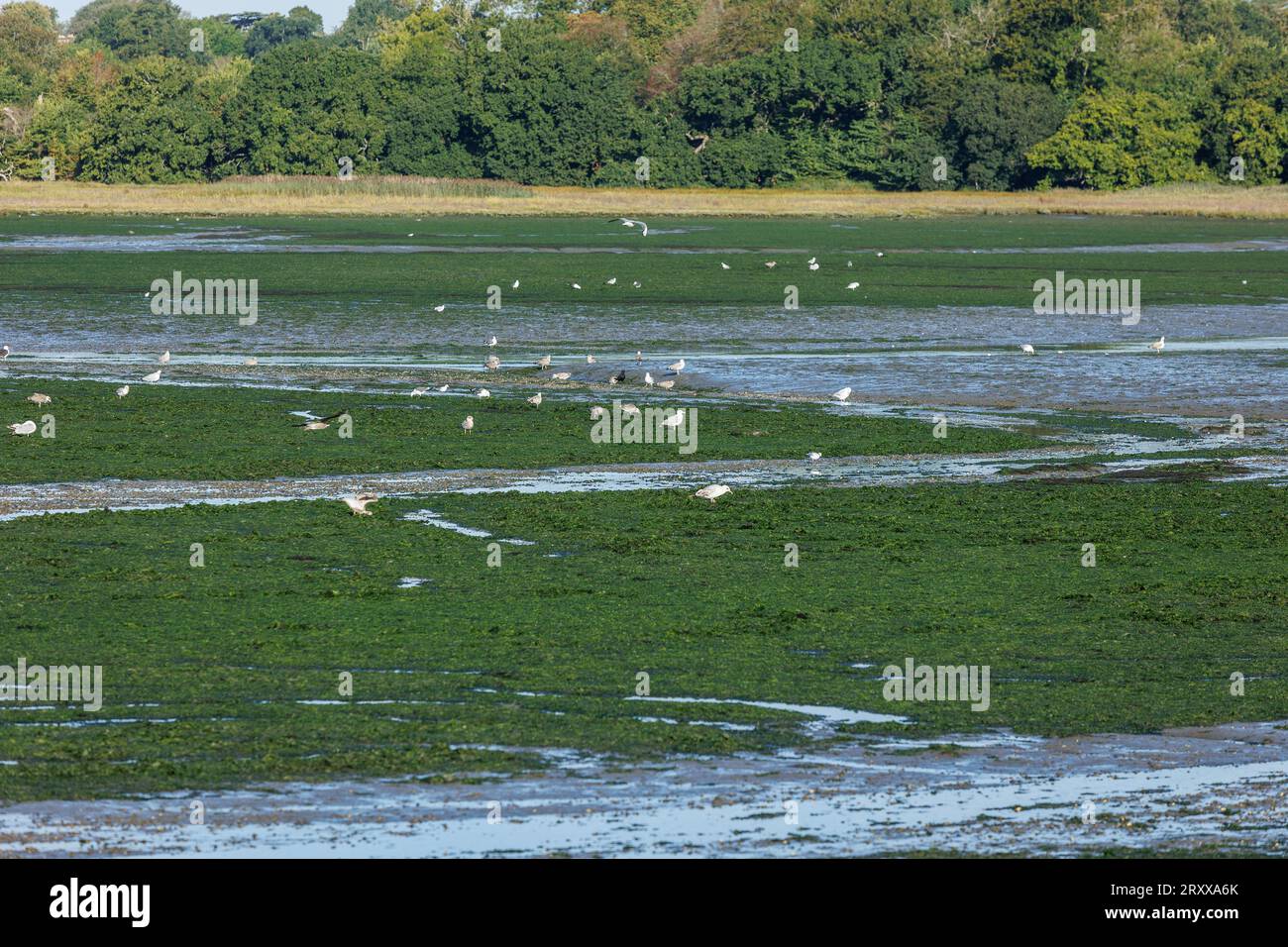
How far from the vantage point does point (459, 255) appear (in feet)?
208

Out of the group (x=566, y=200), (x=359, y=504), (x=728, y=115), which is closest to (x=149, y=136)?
(x=566, y=200)

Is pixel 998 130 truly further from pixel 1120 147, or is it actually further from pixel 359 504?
pixel 359 504

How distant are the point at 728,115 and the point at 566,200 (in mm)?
16090

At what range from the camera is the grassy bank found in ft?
39.7

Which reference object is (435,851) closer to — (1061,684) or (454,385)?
(1061,684)

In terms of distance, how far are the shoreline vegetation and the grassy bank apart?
76.3 metres

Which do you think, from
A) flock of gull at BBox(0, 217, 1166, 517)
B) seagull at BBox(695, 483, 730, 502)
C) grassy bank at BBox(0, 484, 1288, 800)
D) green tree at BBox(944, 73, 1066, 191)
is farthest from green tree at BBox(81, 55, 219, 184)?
seagull at BBox(695, 483, 730, 502)

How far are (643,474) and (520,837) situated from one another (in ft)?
42.7

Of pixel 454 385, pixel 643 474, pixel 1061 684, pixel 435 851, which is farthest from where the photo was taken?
pixel 454 385

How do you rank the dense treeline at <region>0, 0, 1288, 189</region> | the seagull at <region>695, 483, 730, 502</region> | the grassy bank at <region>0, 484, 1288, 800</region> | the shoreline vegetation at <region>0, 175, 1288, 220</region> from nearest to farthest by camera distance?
the grassy bank at <region>0, 484, 1288, 800</region> → the seagull at <region>695, 483, 730, 502</region> → the shoreline vegetation at <region>0, 175, 1288, 220</region> → the dense treeline at <region>0, 0, 1288, 189</region>

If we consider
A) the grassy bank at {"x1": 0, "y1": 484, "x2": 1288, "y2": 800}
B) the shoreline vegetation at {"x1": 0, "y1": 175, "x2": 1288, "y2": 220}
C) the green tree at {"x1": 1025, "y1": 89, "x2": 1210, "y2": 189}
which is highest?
the green tree at {"x1": 1025, "y1": 89, "x2": 1210, "y2": 189}

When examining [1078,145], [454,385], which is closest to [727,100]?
[1078,145]

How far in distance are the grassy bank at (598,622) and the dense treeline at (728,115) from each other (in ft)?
301

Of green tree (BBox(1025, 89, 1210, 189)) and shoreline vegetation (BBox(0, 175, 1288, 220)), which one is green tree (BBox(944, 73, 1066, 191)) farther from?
shoreline vegetation (BBox(0, 175, 1288, 220))
